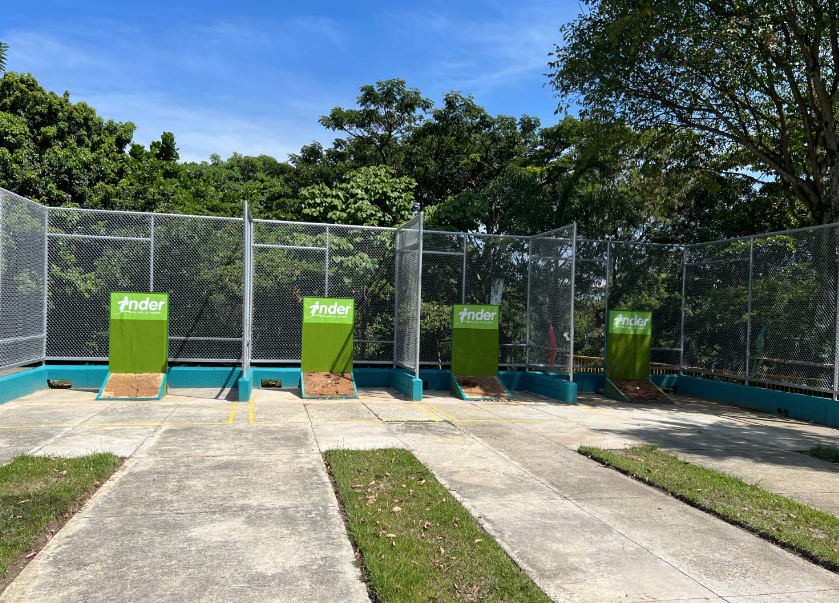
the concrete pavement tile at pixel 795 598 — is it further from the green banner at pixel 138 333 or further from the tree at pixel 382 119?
the tree at pixel 382 119

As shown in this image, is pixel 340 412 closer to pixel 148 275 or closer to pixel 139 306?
pixel 139 306

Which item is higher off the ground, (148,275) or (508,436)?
(148,275)

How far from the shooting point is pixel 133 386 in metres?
11.0

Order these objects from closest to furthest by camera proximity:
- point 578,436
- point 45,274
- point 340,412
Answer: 1. point 578,436
2. point 340,412
3. point 45,274

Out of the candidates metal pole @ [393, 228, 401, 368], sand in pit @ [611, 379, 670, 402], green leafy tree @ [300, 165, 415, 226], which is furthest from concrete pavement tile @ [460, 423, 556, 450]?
green leafy tree @ [300, 165, 415, 226]

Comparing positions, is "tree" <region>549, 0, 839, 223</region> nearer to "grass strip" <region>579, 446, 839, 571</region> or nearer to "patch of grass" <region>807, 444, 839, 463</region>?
"patch of grass" <region>807, 444, 839, 463</region>

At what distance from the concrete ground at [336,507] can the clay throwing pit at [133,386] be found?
534mm

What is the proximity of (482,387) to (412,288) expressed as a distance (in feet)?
7.98

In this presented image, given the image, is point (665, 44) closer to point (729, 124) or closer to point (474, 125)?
point (729, 124)

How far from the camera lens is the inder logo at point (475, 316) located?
1282 centimetres

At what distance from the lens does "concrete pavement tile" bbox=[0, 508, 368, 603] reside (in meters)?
3.50

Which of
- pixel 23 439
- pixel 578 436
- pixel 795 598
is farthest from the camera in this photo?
pixel 578 436

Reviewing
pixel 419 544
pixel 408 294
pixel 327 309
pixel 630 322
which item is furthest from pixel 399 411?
pixel 630 322

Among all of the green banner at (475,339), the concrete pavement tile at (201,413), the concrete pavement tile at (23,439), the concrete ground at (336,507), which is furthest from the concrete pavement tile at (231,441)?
the green banner at (475,339)
